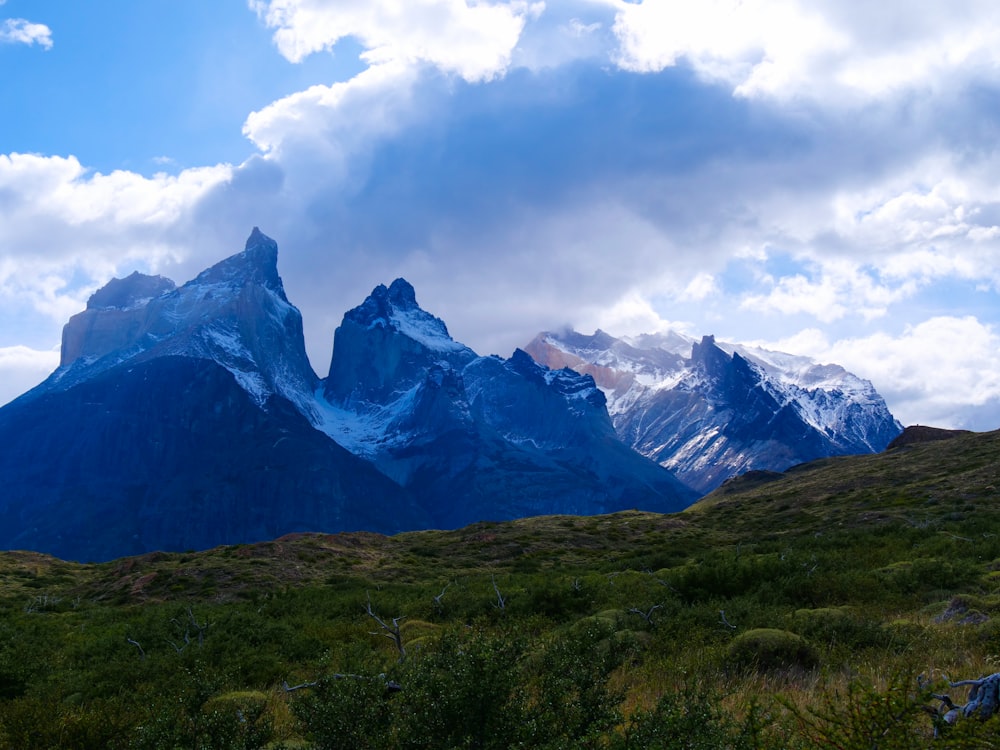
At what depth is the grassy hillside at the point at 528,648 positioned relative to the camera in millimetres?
7922

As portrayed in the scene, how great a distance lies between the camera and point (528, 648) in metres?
10.3

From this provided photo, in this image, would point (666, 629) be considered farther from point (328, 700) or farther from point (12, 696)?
point (12, 696)

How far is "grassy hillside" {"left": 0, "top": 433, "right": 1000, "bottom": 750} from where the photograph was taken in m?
7.92

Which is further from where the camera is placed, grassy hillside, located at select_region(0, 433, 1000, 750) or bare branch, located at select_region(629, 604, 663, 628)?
bare branch, located at select_region(629, 604, 663, 628)

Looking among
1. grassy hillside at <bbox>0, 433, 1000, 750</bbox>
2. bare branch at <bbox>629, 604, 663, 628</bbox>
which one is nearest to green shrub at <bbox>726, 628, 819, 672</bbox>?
grassy hillside at <bbox>0, 433, 1000, 750</bbox>

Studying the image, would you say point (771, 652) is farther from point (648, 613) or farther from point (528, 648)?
point (528, 648)

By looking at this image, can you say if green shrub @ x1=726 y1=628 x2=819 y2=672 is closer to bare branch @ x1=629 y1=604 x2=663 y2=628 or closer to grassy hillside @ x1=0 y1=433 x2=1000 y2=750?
grassy hillside @ x1=0 y1=433 x2=1000 y2=750

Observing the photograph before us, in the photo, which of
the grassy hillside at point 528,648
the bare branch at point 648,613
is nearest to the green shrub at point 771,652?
the grassy hillside at point 528,648

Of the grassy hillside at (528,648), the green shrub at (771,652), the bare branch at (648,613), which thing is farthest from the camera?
the bare branch at (648,613)

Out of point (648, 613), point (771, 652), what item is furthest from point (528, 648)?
point (648, 613)

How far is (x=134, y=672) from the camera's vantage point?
1755cm

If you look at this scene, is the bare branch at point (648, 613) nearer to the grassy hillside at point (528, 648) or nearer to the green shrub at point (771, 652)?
the grassy hillside at point (528, 648)

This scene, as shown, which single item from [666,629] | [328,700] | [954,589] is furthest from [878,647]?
[328,700]

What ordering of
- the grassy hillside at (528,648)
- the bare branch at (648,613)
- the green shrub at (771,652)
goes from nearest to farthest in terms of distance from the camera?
the grassy hillside at (528,648) → the green shrub at (771,652) → the bare branch at (648,613)
